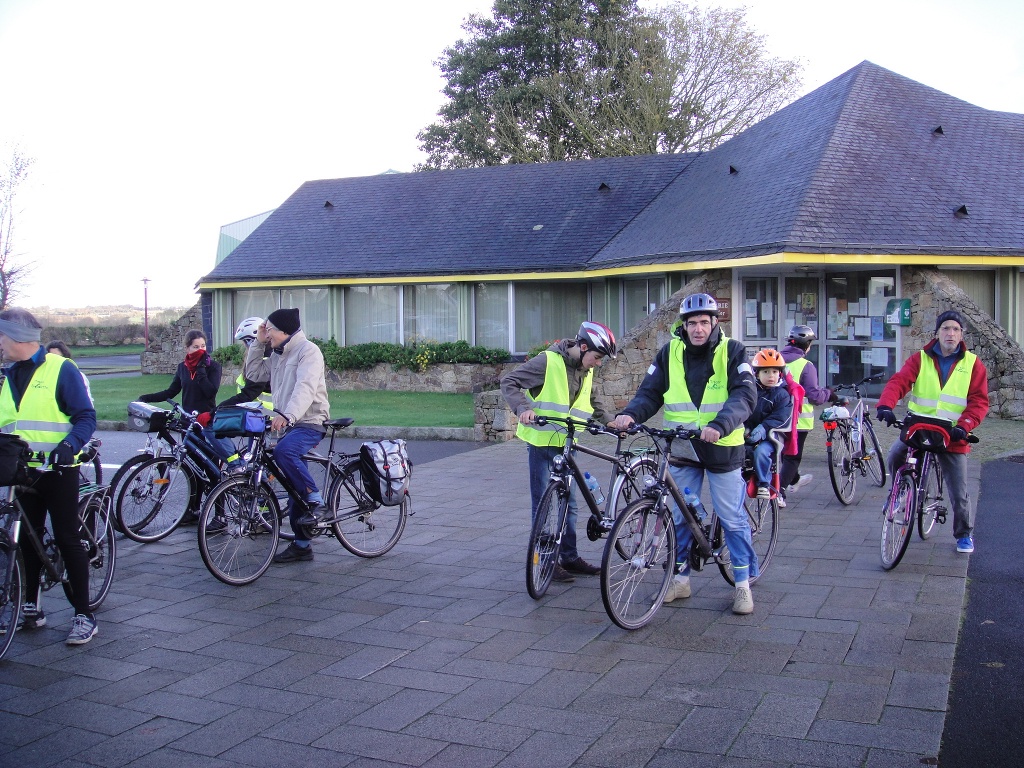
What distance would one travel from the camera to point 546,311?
988 inches

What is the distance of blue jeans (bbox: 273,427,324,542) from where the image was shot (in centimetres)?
704

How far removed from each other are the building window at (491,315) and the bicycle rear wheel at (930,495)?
17.9 m

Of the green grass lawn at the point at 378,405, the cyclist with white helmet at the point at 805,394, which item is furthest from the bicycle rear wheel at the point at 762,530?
the green grass lawn at the point at 378,405

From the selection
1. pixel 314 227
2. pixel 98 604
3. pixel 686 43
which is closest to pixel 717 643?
pixel 98 604

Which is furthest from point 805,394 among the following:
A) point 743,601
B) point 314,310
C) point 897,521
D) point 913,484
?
point 314,310

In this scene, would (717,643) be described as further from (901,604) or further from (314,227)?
(314,227)

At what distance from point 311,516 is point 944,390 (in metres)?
4.73

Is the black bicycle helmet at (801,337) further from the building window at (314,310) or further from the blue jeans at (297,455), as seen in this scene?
the building window at (314,310)

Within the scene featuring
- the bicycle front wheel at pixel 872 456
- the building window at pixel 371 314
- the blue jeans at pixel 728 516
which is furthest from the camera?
the building window at pixel 371 314

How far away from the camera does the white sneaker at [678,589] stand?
6.20m

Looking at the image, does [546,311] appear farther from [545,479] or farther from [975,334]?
[545,479]

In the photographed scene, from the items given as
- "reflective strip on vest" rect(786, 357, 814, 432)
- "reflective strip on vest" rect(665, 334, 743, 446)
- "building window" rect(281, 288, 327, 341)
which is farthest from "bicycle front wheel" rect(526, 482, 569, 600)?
"building window" rect(281, 288, 327, 341)

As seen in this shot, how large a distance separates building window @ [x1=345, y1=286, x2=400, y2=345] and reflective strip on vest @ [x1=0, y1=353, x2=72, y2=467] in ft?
66.7

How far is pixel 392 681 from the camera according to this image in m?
4.97
